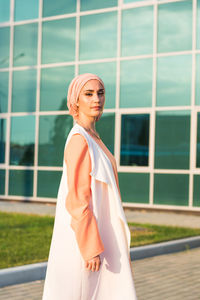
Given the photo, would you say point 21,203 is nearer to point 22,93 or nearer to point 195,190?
point 22,93

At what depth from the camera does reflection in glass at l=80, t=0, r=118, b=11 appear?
49.9 ft

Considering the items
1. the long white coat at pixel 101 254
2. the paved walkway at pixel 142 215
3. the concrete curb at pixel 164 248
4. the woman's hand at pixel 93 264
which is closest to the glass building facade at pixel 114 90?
the paved walkway at pixel 142 215

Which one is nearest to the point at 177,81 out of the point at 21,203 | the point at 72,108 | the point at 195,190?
the point at 195,190

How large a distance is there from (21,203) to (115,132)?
10.9 feet

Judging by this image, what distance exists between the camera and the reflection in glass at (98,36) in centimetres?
1521

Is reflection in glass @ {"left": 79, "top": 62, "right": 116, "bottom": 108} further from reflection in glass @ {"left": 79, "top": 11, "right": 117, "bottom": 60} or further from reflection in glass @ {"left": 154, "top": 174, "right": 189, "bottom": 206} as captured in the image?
reflection in glass @ {"left": 154, "top": 174, "right": 189, "bottom": 206}

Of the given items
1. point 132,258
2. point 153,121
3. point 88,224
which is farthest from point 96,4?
point 88,224

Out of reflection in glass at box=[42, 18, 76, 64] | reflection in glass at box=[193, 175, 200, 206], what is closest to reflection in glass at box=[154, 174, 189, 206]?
reflection in glass at box=[193, 175, 200, 206]

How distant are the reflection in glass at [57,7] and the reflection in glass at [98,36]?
0.51m

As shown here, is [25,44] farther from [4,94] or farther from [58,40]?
[4,94]

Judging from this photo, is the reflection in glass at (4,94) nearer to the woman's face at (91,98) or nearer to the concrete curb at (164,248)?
the concrete curb at (164,248)

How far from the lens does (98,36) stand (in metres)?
15.5

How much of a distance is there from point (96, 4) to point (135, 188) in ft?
16.9

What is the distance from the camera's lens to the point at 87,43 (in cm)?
1566
